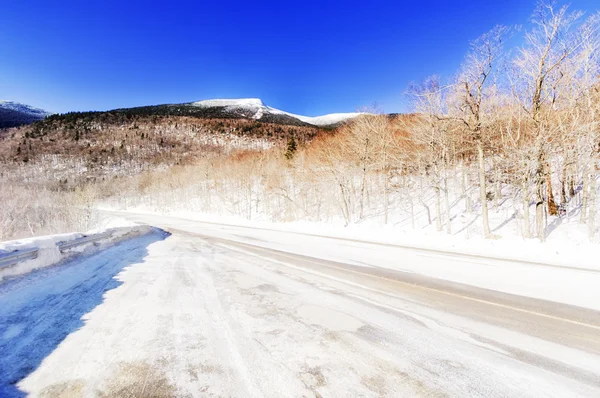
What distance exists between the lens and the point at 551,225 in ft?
58.4

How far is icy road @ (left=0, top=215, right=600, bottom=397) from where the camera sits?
2576 millimetres

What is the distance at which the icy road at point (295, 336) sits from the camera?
2576 millimetres

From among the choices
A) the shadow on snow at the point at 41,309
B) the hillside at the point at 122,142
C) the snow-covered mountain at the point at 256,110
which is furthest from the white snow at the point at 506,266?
the snow-covered mountain at the point at 256,110

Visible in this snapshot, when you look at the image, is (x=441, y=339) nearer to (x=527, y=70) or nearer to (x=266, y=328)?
(x=266, y=328)

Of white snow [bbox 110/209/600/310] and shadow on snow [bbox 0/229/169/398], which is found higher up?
shadow on snow [bbox 0/229/169/398]

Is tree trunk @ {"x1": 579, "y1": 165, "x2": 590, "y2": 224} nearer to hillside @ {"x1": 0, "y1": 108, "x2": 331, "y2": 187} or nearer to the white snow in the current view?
the white snow

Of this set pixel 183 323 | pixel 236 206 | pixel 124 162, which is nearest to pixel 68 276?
pixel 183 323

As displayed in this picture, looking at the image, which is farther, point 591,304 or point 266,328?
point 591,304

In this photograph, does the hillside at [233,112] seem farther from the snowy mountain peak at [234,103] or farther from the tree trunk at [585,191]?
the tree trunk at [585,191]

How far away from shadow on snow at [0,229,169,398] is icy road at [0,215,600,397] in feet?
0.08

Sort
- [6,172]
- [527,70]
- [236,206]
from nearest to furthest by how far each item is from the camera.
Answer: [527,70] < [236,206] < [6,172]

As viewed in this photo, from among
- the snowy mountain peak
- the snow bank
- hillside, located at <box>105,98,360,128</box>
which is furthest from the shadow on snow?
the snowy mountain peak

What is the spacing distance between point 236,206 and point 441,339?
50.6m

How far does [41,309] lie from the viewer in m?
4.45
